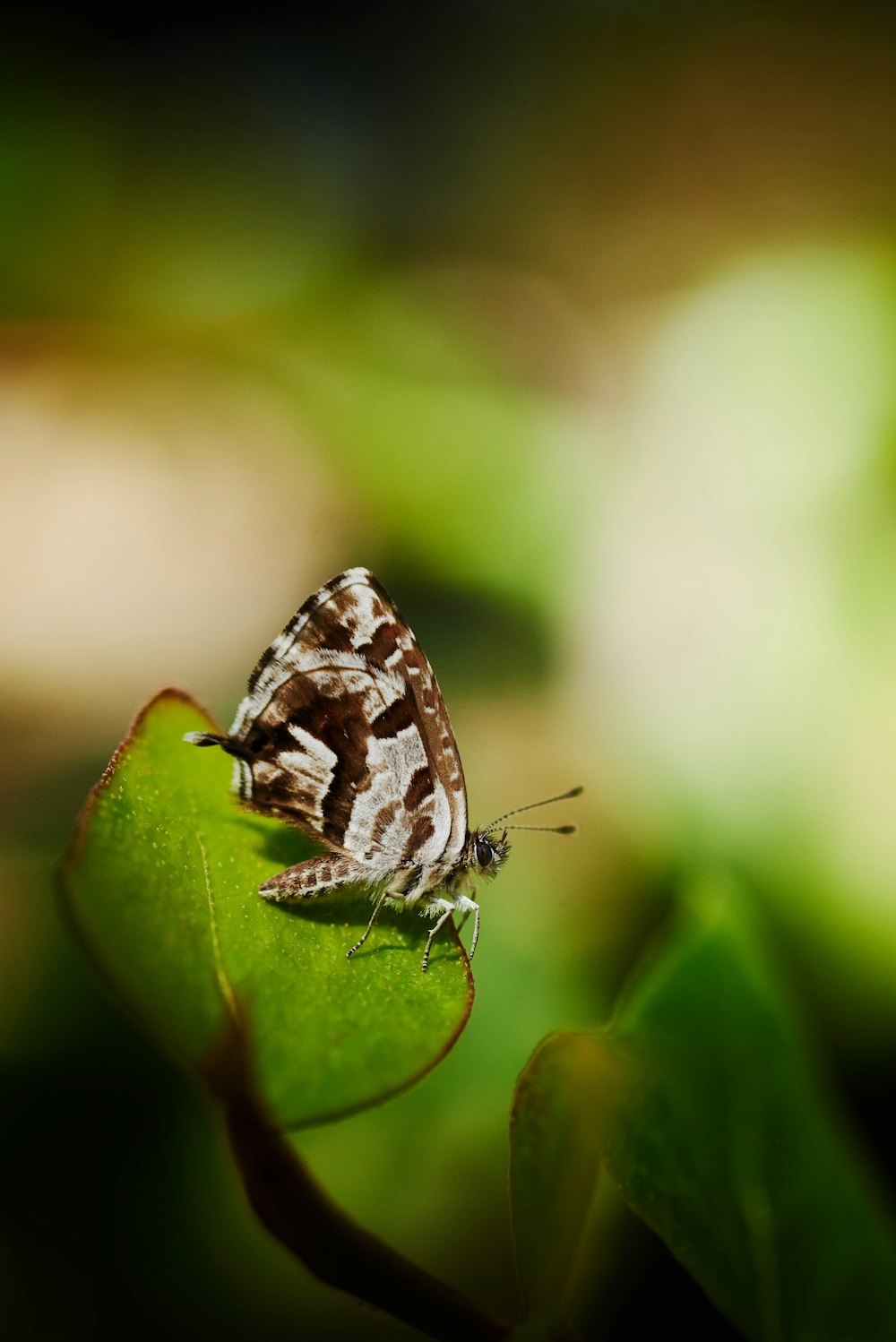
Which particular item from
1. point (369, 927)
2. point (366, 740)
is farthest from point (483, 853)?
point (369, 927)

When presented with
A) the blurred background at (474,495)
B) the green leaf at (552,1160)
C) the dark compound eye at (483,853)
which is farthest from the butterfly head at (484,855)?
the green leaf at (552,1160)

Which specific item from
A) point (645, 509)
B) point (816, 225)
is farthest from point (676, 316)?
point (645, 509)

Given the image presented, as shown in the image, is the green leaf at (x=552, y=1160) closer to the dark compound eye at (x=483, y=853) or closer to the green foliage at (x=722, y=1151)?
the green foliage at (x=722, y=1151)

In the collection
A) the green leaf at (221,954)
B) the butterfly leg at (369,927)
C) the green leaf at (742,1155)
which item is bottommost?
the green leaf at (742,1155)

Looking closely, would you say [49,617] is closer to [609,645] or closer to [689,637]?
[609,645]

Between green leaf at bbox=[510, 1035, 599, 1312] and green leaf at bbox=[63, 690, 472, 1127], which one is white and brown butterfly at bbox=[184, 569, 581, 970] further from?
green leaf at bbox=[510, 1035, 599, 1312]
